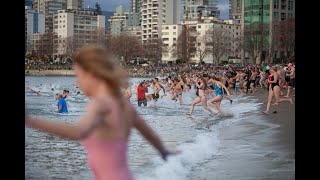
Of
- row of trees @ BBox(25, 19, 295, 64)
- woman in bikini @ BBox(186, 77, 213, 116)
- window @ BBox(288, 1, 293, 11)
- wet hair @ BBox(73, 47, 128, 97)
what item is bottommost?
woman in bikini @ BBox(186, 77, 213, 116)

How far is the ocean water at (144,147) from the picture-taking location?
4367mm

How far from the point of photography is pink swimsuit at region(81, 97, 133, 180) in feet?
5.03

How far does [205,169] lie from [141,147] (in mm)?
734

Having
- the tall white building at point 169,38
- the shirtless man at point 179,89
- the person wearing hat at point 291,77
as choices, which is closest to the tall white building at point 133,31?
the tall white building at point 169,38

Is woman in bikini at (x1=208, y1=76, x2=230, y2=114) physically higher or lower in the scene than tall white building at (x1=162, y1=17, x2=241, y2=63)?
lower

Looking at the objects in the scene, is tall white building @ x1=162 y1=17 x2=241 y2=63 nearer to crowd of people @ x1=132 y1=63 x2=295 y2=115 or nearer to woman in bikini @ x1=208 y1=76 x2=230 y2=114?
crowd of people @ x1=132 y1=63 x2=295 y2=115

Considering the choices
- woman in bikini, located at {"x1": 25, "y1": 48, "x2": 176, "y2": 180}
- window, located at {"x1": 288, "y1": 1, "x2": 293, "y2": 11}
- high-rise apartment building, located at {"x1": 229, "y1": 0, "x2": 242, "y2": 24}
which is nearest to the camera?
woman in bikini, located at {"x1": 25, "y1": 48, "x2": 176, "y2": 180}

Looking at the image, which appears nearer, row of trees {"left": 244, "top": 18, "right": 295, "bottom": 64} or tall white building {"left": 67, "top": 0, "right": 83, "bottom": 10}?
tall white building {"left": 67, "top": 0, "right": 83, "bottom": 10}

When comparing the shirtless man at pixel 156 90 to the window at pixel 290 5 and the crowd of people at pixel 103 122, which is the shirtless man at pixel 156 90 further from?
the crowd of people at pixel 103 122

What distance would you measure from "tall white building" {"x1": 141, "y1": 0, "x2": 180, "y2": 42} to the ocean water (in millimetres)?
715

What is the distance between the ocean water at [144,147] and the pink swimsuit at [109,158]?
1.57m

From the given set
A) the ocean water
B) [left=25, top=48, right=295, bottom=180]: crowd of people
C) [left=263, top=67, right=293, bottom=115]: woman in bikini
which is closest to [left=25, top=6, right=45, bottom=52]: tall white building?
the ocean water

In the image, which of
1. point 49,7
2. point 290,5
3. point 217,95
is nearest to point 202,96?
point 217,95
